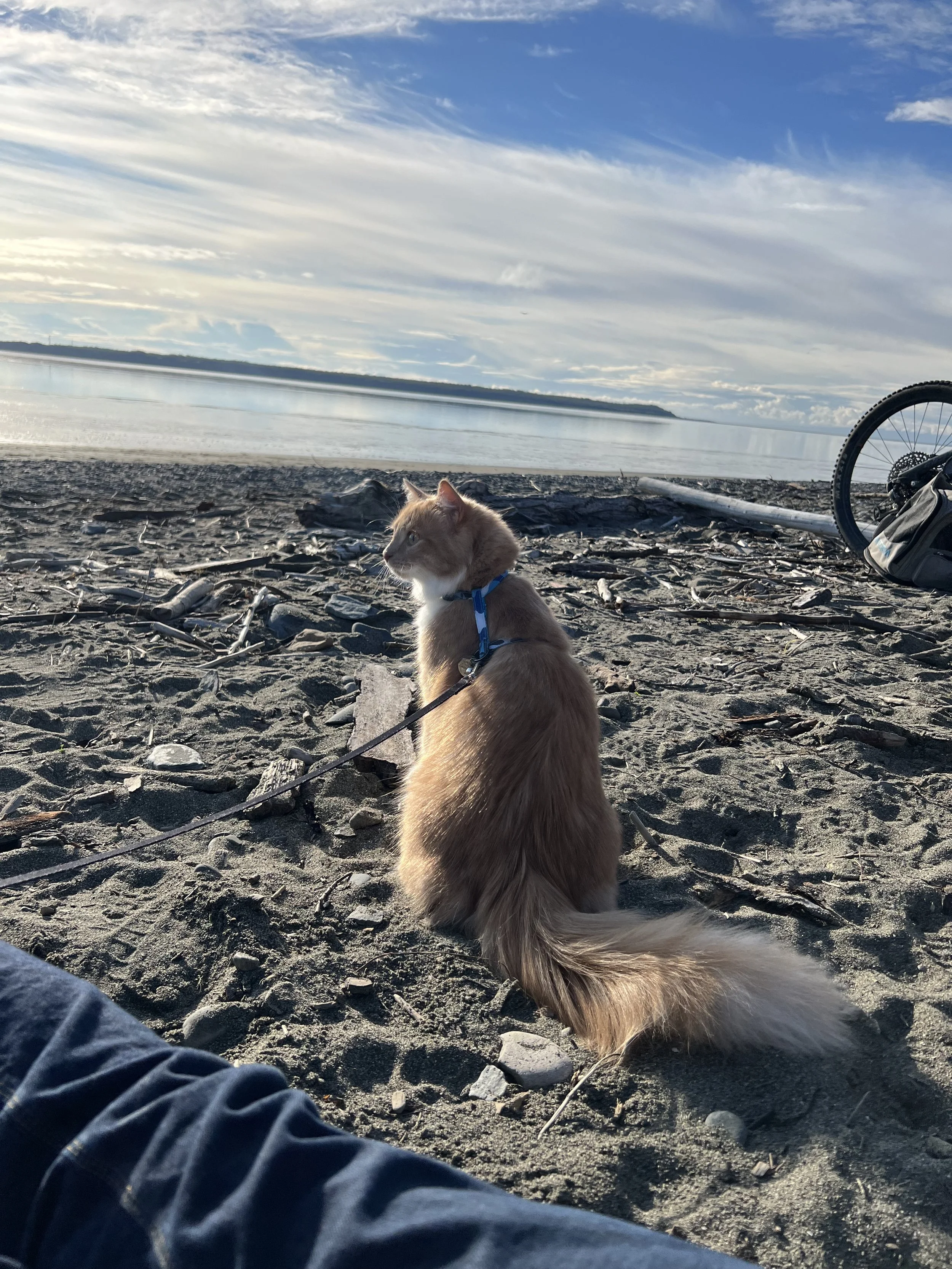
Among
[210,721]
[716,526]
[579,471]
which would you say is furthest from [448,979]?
[579,471]

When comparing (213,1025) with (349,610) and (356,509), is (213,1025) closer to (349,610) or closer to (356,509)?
(349,610)

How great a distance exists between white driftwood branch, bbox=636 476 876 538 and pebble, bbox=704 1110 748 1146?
788 cm

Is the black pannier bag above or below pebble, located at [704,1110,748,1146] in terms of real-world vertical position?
above

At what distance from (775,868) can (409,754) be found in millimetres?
1793

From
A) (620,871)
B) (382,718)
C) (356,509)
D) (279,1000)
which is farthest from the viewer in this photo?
(356,509)

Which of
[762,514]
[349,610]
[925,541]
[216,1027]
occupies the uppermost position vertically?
[762,514]

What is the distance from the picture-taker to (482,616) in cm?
362

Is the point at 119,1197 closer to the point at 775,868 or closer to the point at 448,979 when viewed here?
the point at 448,979

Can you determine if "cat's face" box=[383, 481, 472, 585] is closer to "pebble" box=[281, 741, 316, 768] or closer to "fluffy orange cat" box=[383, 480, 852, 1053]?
"fluffy orange cat" box=[383, 480, 852, 1053]

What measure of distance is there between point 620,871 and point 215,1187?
2.28 m

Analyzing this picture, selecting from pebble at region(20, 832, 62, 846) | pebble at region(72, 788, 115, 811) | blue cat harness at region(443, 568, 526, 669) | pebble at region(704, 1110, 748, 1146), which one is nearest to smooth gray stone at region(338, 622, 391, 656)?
blue cat harness at region(443, 568, 526, 669)

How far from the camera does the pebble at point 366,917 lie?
3012mm

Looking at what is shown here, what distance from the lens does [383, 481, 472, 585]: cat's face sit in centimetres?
409

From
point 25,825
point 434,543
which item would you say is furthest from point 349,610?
point 25,825
